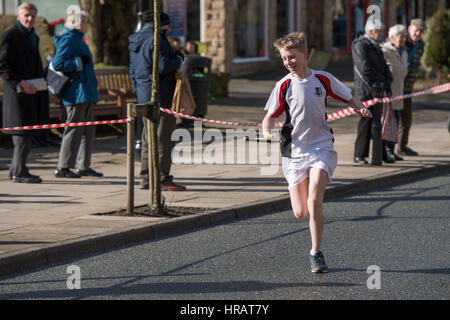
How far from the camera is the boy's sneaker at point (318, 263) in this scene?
6.46 meters

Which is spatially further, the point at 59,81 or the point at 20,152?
the point at 59,81

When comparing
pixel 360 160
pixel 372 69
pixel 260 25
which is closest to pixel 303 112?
pixel 372 69

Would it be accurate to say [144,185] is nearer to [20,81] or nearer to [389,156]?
[20,81]

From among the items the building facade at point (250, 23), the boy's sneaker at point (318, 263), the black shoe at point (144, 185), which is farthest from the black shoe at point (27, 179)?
the building facade at point (250, 23)

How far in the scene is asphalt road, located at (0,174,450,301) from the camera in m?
5.94

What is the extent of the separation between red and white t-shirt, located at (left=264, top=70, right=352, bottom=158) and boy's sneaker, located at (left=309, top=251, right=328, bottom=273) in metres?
0.72

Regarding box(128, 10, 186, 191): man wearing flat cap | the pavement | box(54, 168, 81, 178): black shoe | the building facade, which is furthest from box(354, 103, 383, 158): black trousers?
the building facade

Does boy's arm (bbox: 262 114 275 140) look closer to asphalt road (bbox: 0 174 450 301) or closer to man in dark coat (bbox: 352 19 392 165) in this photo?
asphalt road (bbox: 0 174 450 301)

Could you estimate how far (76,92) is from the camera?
10.9 m

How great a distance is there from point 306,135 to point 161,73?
3.54 m

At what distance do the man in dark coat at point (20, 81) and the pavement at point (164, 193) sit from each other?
1.21 ft

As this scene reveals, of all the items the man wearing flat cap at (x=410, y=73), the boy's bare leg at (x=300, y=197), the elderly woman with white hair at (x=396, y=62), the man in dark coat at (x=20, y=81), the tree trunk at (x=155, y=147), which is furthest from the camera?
the man wearing flat cap at (x=410, y=73)

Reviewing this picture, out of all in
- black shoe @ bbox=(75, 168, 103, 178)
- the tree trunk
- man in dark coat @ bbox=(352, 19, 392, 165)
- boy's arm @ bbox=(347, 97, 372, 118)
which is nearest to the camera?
boy's arm @ bbox=(347, 97, 372, 118)

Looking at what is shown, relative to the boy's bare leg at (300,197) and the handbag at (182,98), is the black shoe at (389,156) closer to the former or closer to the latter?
the handbag at (182,98)
